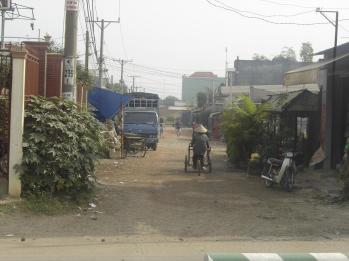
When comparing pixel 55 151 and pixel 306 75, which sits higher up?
pixel 306 75

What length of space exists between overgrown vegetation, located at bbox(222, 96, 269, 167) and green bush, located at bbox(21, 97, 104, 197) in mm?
8777

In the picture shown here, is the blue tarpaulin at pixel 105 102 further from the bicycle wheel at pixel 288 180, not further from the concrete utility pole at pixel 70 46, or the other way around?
the concrete utility pole at pixel 70 46

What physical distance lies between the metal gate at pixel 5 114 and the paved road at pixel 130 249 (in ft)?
10.4

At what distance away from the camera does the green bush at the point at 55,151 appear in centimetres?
1066

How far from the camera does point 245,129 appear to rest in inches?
776

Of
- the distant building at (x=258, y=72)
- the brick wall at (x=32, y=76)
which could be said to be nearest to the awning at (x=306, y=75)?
the brick wall at (x=32, y=76)

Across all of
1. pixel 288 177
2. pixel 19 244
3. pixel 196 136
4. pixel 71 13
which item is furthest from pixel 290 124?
pixel 19 244

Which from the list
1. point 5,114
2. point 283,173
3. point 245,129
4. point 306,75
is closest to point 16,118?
point 5,114

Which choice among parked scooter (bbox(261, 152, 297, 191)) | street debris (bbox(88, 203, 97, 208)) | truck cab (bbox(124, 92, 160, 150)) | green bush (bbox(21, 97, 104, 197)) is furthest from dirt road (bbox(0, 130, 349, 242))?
truck cab (bbox(124, 92, 160, 150))

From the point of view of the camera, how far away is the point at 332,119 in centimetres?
1809

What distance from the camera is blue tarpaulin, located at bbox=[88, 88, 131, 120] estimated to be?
2183 centimetres

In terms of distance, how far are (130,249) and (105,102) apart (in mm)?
14621

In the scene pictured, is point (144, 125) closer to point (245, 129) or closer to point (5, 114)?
point (245, 129)

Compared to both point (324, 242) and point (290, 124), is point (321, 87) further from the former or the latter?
point (324, 242)
